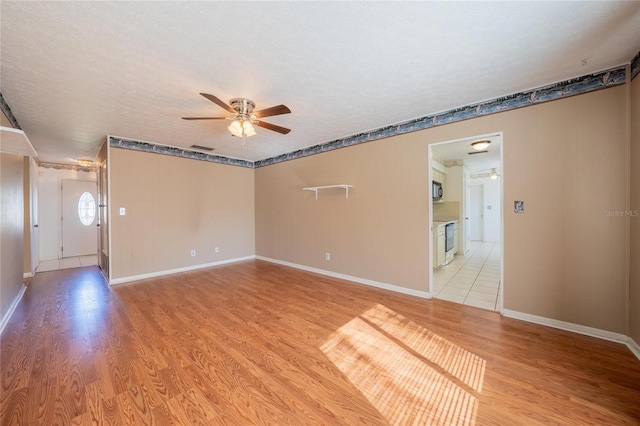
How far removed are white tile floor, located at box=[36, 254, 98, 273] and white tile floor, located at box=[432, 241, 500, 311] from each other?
740 cm

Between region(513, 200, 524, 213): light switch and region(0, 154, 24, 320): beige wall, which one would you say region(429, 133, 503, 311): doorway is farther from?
region(0, 154, 24, 320): beige wall

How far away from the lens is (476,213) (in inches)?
351

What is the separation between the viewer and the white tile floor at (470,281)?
328cm

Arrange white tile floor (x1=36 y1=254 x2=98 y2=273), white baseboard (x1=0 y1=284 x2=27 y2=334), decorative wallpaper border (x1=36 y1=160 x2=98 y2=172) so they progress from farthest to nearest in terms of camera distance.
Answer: decorative wallpaper border (x1=36 y1=160 x2=98 y2=172), white tile floor (x1=36 y1=254 x2=98 y2=273), white baseboard (x1=0 y1=284 x2=27 y2=334)

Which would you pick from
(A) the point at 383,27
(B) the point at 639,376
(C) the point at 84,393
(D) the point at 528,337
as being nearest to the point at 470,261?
(D) the point at 528,337

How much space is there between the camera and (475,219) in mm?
8906

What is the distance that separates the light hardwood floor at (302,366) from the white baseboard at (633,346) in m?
0.06

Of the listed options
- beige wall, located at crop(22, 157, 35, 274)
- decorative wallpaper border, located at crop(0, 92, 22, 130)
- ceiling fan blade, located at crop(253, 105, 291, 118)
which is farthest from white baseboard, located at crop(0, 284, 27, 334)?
ceiling fan blade, located at crop(253, 105, 291, 118)

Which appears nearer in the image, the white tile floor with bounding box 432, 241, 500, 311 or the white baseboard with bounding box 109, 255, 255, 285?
the white tile floor with bounding box 432, 241, 500, 311

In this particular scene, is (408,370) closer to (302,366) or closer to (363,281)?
(302,366)

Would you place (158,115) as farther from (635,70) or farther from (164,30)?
(635,70)

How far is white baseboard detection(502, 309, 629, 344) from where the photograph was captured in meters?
2.21

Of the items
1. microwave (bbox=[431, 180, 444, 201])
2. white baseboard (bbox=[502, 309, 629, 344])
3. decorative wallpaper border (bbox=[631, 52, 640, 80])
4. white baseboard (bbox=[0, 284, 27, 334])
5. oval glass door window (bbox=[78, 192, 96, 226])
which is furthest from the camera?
oval glass door window (bbox=[78, 192, 96, 226])

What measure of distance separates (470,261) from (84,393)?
639 cm
